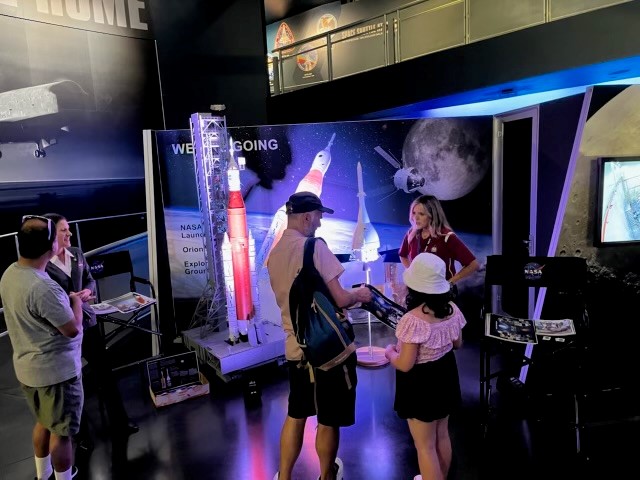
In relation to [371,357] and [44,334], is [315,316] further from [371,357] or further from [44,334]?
[371,357]

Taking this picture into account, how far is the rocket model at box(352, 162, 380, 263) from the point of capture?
4.42 m

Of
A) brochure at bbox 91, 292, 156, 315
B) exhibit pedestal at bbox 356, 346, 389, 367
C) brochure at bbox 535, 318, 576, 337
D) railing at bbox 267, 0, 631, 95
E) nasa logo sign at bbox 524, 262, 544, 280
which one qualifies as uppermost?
railing at bbox 267, 0, 631, 95

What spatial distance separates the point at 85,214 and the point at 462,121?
13.0 ft

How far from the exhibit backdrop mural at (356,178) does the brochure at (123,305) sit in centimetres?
73

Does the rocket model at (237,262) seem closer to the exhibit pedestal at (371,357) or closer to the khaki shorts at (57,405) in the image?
the exhibit pedestal at (371,357)

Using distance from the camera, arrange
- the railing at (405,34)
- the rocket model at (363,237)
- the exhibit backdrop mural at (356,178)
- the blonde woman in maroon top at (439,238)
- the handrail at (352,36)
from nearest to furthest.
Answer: the blonde woman in maroon top at (439,238) → the rocket model at (363,237) → the exhibit backdrop mural at (356,178) → the railing at (405,34) → the handrail at (352,36)

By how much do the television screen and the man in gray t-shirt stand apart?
3398mm

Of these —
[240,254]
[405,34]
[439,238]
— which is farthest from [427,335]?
[405,34]

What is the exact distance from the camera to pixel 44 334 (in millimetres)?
2268

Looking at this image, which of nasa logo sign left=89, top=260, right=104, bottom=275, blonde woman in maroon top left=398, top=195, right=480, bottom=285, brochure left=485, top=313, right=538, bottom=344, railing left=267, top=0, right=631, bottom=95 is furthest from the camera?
railing left=267, top=0, right=631, bottom=95

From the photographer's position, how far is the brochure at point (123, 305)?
360 centimetres

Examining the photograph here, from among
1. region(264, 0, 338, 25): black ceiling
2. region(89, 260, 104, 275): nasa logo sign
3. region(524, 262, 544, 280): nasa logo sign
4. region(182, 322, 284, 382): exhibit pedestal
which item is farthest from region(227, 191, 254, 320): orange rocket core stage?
region(264, 0, 338, 25): black ceiling

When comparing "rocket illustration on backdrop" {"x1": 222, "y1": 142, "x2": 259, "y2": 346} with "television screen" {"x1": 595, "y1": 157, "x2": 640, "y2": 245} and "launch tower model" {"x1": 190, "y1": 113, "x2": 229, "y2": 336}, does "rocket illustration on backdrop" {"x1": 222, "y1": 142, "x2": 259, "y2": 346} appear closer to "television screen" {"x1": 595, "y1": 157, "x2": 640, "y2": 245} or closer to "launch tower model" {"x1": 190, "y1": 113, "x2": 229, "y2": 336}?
"launch tower model" {"x1": 190, "y1": 113, "x2": 229, "y2": 336}

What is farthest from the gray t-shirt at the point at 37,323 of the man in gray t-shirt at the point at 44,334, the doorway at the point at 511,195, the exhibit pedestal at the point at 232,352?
the doorway at the point at 511,195
